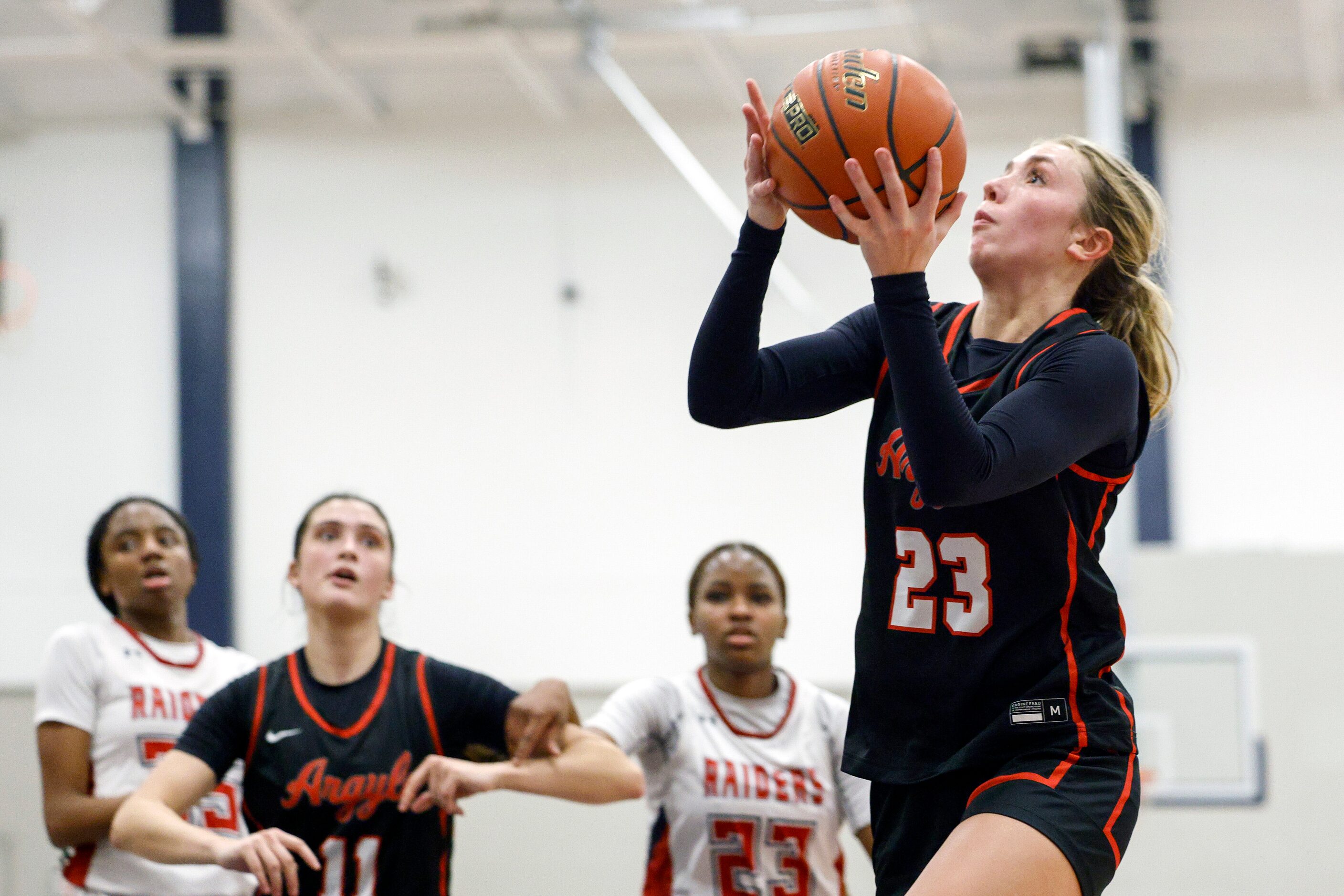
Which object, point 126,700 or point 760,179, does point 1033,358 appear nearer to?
point 760,179

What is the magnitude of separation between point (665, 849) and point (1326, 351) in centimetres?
A: 574

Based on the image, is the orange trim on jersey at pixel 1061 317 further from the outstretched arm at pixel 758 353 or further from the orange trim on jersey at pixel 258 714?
the orange trim on jersey at pixel 258 714

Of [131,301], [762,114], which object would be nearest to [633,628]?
[131,301]

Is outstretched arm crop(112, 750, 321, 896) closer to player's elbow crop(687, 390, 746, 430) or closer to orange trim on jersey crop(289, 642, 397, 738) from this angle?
orange trim on jersey crop(289, 642, 397, 738)

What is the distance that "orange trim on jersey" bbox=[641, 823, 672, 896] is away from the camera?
390cm

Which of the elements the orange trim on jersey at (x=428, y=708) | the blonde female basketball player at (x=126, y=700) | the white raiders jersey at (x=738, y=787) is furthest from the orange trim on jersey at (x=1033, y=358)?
the blonde female basketball player at (x=126, y=700)

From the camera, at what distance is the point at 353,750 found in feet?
10.9

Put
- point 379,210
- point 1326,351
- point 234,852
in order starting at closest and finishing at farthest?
1. point 234,852
2. point 1326,351
3. point 379,210

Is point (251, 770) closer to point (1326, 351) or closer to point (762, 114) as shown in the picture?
point (762, 114)

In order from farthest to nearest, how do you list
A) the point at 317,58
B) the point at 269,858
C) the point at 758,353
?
the point at 317,58, the point at 269,858, the point at 758,353

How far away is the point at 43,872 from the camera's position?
603cm

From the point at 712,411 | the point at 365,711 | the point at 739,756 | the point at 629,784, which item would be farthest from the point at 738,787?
the point at 712,411

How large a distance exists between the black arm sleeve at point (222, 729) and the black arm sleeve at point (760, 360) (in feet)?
5.38

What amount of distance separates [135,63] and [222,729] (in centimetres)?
594
